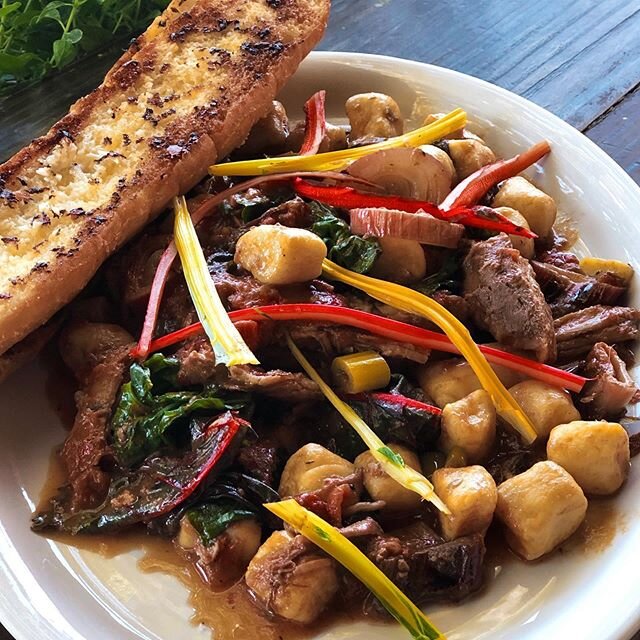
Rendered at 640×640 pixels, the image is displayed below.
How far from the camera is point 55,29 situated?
4023 mm

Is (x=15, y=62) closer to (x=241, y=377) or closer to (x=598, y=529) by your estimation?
(x=241, y=377)

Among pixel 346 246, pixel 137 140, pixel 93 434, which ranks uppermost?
pixel 137 140

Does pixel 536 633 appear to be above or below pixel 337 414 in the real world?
below

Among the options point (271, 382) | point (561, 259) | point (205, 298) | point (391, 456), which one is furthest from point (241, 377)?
point (561, 259)

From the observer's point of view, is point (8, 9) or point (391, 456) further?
point (8, 9)

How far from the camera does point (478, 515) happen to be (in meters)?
2.07

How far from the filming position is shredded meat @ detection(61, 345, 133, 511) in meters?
2.28

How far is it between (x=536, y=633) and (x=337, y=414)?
84 cm

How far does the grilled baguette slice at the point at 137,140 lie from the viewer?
2.51 meters

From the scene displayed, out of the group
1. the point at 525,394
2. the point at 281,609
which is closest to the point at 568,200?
the point at 525,394

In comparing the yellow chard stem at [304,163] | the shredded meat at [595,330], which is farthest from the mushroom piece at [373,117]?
the shredded meat at [595,330]

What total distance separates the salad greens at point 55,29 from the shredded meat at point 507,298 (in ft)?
7.95

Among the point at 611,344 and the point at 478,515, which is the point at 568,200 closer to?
the point at 611,344

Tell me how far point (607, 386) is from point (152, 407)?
54.3 inches
